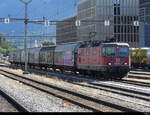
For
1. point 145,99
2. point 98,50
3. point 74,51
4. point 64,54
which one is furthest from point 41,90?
point 64,54

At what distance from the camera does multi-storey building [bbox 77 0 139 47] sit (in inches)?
3297

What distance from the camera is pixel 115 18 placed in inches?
3378

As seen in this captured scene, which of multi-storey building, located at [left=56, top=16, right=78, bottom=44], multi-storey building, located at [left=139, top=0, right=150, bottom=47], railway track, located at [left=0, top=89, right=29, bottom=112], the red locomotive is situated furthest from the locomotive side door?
multi-storey building, located at [left=56, top=16, right=78, bottom=44]

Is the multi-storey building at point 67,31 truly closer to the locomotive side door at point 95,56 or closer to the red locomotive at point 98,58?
the red locomotive at point 98,58

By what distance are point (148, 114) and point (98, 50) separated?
13.4 m

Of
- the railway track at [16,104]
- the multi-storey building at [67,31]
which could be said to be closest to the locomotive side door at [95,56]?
the railway track at [16,104]

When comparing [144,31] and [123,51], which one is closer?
[123,51]

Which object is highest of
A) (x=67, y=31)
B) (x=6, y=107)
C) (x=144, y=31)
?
(x=67, y=31)

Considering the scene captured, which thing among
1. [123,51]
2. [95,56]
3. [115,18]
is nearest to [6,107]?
[95,56]

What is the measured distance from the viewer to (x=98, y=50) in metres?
22.0

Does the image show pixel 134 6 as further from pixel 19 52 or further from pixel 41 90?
pixel 41 90

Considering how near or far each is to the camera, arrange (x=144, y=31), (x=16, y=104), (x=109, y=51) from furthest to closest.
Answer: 1. (x=144, y=31)
2. (x=109, y=51)
3. (x=16, y=104)

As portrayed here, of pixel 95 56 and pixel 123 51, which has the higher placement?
pixel 123 51

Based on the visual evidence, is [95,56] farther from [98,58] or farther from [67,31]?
[67,31]
